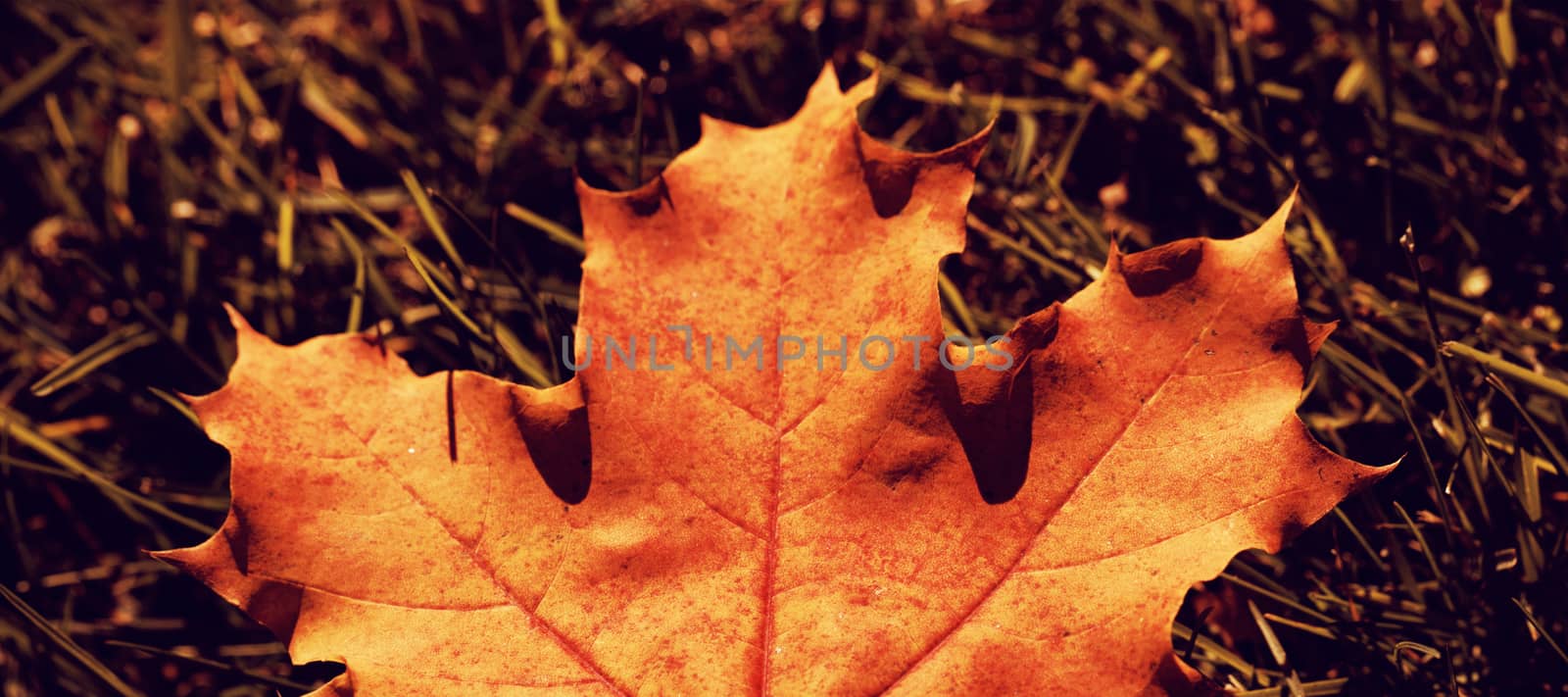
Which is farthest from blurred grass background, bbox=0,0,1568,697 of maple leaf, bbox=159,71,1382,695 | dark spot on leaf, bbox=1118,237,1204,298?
dark spot on leaf, bbox=1118,237,1204,298

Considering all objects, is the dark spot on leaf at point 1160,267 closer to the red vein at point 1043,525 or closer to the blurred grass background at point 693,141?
the red vein at point 1043,525

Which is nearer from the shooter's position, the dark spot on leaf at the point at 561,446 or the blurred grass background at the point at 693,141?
the dark spot on leaf at the point at 561,446

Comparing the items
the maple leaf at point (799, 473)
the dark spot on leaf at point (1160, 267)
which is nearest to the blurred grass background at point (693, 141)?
the maple leaf at point (799, 473)

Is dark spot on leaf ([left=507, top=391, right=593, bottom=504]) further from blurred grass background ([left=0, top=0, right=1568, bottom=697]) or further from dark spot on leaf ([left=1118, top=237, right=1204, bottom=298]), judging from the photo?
dark spot on leaf ([left=1118, top=237, right=1204, bottom=298])

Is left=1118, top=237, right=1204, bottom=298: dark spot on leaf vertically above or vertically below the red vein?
above

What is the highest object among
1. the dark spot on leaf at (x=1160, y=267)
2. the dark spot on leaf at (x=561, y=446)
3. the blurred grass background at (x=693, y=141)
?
the dark spot on leaf at (x=1160, y=267)

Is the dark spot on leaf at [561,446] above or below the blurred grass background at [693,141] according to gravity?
above
